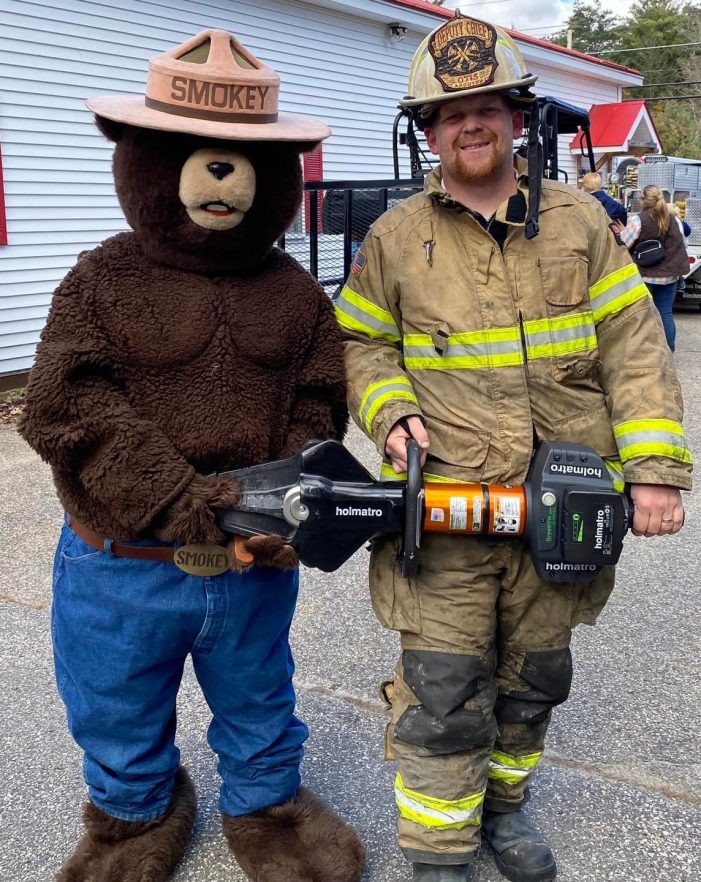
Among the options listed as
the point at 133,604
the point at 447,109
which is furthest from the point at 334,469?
the point at 447,109

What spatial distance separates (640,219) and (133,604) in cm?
789

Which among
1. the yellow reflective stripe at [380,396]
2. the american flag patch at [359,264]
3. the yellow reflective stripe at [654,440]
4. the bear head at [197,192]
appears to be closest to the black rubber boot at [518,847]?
the yellow reflective stripe at [654,440]

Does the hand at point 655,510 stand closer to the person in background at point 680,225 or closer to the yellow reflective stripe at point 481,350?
the yellow reflective stripe at point 481,350

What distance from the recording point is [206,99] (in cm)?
179

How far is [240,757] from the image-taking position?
6.82 feet

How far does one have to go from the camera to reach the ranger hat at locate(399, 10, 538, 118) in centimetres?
193

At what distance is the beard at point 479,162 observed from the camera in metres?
1.99

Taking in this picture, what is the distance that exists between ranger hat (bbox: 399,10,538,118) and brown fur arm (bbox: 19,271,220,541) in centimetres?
89

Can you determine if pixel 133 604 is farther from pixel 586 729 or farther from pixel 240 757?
pixel 586 729

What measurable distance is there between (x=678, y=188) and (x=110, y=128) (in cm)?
1668

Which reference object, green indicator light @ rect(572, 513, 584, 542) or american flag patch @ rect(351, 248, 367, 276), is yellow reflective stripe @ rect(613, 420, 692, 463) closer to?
green indicator light @ rect(572, 513, 584, 542)

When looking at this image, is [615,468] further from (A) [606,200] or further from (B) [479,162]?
(A) [606,200]

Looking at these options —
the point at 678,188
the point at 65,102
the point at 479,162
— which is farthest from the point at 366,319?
the point at 678,188

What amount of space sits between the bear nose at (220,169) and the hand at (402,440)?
65 cm
